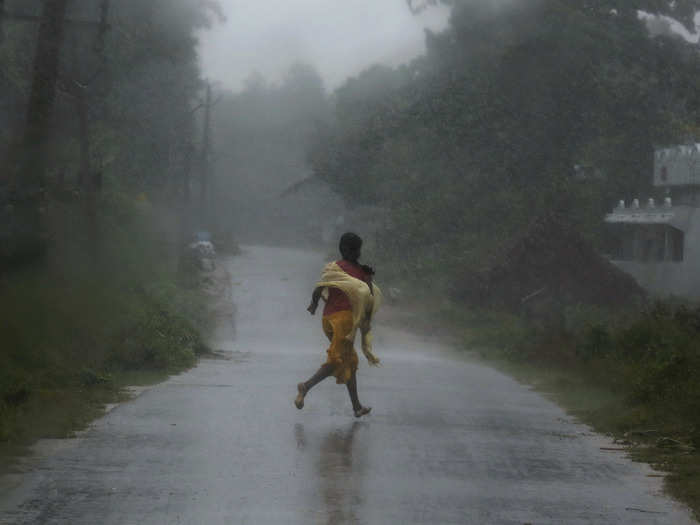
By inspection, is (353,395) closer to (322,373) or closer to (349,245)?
(322,373)

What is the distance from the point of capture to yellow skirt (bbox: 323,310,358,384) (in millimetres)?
11289

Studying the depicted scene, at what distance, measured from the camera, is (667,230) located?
136 ft

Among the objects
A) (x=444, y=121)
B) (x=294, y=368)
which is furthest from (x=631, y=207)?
(x=294, y=368)

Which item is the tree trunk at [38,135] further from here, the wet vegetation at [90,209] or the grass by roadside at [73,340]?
the grass by roadside at [73,340]

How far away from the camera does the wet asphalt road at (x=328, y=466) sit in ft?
22.5

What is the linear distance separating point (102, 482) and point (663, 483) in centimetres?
382

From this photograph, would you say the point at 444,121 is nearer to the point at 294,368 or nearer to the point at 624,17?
the point at 624,17

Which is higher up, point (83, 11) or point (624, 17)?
point (624, 17)

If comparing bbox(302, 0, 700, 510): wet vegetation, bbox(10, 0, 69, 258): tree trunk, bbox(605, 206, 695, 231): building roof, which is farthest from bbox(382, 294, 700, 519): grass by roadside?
bbox(605, 206, 695, 231): building roof

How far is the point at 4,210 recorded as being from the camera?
2031 centimetres

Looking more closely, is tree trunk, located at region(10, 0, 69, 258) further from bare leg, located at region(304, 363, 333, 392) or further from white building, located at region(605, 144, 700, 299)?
white building, located at region(605, 144, 700, 299)

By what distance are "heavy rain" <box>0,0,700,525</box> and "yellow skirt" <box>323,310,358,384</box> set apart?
0.02 m

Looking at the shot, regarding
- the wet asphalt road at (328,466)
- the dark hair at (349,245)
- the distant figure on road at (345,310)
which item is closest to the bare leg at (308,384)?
the distant figure on road at (345,310)

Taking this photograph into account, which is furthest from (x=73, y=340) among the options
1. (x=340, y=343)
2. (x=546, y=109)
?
(x=546, y=109)
